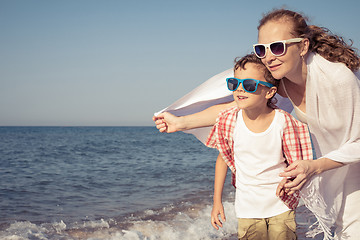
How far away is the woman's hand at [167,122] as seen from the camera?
2762mm

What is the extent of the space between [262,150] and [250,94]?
399 mm

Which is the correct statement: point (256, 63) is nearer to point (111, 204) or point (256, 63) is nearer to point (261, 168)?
point (261, 168)

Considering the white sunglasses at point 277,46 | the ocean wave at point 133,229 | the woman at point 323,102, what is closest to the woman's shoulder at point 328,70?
the woman at point 323,102

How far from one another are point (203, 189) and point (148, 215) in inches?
120

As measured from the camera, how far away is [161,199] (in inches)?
356

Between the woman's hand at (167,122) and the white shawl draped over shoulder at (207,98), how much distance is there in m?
0.07

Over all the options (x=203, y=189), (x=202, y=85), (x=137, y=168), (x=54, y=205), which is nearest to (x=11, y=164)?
(x=137, y=168)

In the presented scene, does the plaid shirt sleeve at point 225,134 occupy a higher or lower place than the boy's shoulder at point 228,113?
lower

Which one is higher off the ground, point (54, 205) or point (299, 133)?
point (299, 133)

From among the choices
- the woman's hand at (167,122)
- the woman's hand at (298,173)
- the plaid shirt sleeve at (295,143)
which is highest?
the woman's hand at (167,122)

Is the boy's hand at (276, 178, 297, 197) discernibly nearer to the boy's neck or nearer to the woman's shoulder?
the boy's neck

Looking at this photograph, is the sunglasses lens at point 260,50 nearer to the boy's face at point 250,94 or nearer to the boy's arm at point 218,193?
the boy's face at point 250,94

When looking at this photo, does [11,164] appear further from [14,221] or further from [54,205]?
[14,221]

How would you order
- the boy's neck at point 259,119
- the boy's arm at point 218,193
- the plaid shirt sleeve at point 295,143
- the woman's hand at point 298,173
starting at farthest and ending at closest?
the boy's arm at point 218,193 → the boy's neck at point 259,119 → the plaid shirt sleeve at point 295,143 → the woman's hand at point 298,173
